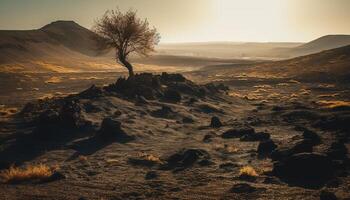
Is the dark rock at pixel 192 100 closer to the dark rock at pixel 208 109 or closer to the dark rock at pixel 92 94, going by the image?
the dark rock at pixel 208 109

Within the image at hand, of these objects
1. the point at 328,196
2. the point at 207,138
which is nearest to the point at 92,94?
the point at 207,138

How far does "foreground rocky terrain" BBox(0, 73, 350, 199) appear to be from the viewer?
20219 millimetres

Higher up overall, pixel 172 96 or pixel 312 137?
pixel 172 96

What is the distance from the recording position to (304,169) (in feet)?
72.1

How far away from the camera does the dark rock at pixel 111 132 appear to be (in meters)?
33.0

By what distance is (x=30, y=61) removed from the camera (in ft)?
559

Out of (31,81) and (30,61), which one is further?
(30,61)

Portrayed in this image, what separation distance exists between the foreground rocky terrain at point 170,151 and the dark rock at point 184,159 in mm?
70

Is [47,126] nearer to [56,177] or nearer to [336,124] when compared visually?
[56,177]

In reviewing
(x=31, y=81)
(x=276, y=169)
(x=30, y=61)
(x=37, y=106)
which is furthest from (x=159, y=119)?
(x=30, y=61)

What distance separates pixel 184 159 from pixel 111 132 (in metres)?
9.45

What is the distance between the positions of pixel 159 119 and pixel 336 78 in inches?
2900

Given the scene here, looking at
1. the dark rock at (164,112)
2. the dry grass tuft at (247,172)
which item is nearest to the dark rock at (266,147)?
the dry grass tuft at (247,172)

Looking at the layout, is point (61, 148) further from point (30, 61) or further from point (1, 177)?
point (30, 61)
